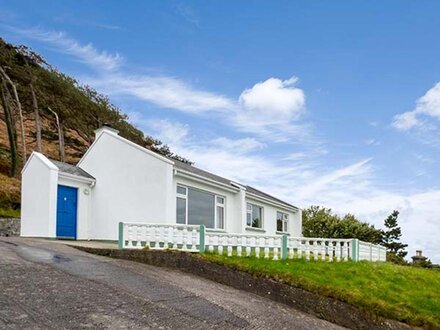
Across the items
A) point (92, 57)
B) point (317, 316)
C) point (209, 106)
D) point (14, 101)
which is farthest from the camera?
point (14, 101)

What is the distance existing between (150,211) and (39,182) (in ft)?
14.1

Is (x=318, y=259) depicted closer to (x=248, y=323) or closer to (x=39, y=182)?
(x=248, y=323)

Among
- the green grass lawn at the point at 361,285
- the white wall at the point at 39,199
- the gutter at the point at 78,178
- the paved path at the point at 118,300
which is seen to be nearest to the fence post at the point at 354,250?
the green grass lawn at the point at 361,285

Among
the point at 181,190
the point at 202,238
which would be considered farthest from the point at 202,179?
the point at 202,238

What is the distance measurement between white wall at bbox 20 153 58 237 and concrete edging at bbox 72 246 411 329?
642cm

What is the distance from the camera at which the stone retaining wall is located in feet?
72.6

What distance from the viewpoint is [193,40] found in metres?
15.7

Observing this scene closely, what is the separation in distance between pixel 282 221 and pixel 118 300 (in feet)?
69.2

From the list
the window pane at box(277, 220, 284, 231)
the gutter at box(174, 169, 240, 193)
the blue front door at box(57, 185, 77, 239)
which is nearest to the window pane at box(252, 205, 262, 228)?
the window pane at box(277, 220, 284, 231)

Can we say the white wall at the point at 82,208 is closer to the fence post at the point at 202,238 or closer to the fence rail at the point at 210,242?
the fence rail at the point at 210,242

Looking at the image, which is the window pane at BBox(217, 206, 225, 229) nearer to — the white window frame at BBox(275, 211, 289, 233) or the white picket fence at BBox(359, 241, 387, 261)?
the white picket fence at BBox(359, 241, 387, 261)

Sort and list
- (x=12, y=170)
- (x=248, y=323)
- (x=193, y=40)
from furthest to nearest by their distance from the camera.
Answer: (x=12, y=170), (x=193, y=40), (x=248, y=323)

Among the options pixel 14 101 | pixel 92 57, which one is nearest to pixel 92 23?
pixel 92 57

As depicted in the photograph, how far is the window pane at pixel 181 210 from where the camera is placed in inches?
736
